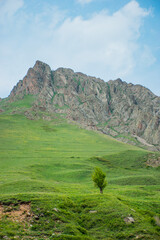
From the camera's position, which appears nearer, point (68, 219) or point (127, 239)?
point (127, 239)

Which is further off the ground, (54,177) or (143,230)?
(143,230)

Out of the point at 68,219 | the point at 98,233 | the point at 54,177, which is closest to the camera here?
the point at 98,233

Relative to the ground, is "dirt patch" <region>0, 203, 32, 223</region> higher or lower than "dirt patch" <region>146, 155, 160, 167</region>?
higher

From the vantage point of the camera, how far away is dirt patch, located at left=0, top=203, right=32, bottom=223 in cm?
2396

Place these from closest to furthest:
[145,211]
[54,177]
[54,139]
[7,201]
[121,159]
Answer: [7,201], [145,211], [54,177], [121,159], [54,139]

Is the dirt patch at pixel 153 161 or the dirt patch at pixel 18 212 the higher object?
the dirt patch at pixel 18 212

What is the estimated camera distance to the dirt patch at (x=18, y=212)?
24.0 meters

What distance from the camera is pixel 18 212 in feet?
83.7

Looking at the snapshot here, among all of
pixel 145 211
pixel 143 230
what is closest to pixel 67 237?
pixel 143 230

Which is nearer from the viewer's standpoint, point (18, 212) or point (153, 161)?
point (18, 212)

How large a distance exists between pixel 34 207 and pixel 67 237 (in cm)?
805

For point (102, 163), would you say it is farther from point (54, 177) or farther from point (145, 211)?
point (145, 211)

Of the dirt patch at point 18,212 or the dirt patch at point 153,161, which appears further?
the dirt patch at point 153,161

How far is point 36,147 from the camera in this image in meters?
144
